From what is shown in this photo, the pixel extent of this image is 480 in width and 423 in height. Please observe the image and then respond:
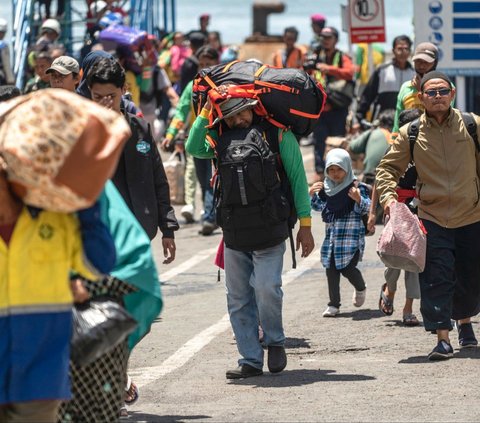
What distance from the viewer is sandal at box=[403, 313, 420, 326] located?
11.2 m

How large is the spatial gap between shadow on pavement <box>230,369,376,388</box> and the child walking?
2.23 meters

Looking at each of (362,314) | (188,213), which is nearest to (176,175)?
(188,213)

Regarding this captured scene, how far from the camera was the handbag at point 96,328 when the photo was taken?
19.2 ft

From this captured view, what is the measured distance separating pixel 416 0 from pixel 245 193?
30.5ft

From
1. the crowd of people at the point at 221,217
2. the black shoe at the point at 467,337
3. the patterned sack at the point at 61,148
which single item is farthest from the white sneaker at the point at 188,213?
the patterned sack at the point at 61,148

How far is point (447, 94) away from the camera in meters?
9.66

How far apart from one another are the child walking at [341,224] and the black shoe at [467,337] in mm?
1562

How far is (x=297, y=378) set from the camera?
9.30 m

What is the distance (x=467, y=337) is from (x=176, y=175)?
842 centimetres

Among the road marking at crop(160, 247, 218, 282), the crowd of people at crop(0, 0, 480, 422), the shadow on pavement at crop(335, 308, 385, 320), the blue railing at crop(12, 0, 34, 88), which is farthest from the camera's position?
the blue railing at crop(12, 0, 34, 88)

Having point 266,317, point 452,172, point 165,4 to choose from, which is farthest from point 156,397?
point 165,4

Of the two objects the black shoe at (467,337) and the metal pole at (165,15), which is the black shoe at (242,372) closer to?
the black shoe at (467,337)

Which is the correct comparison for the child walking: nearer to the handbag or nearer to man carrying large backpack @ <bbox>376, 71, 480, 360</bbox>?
man carrying large backpack @ <bbox>376, 71, 480, 360</bbox>

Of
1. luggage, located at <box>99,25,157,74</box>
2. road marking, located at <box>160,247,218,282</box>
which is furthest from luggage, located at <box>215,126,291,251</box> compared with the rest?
luggage, located at <box>99,25,157,74</box>
